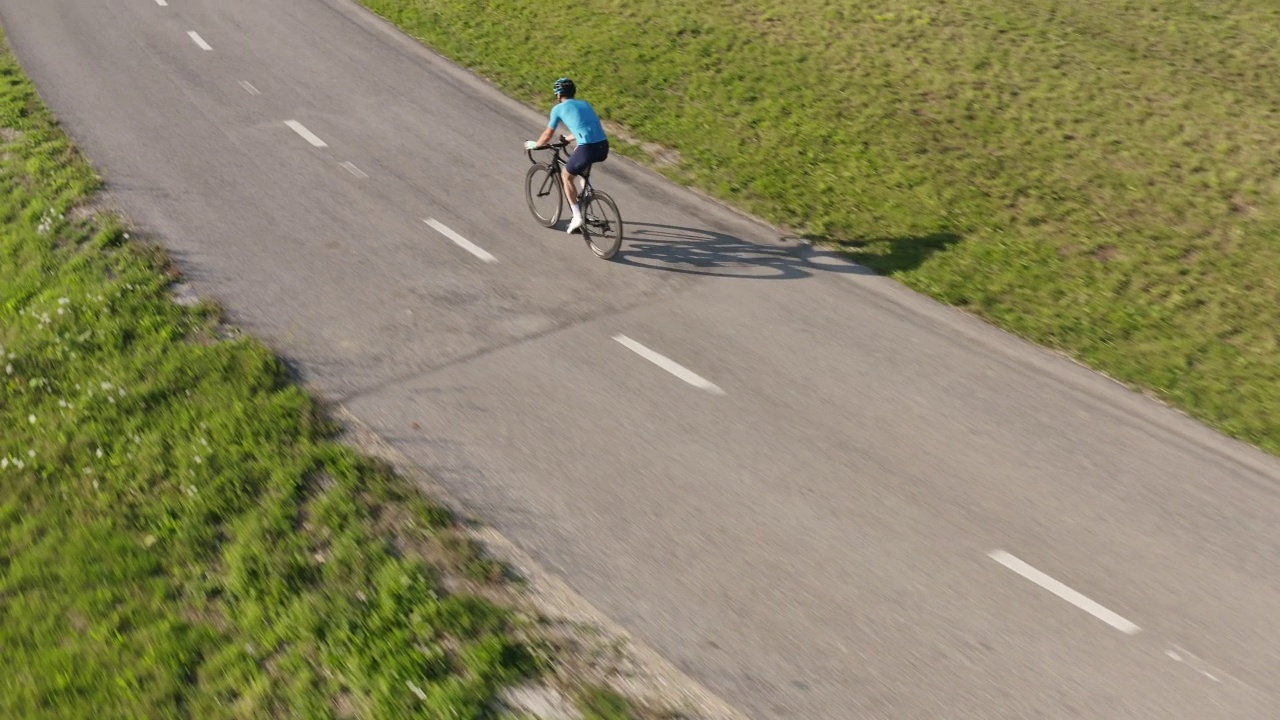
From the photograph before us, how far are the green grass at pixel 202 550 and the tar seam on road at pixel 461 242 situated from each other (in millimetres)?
3007

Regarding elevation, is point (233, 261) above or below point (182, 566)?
above

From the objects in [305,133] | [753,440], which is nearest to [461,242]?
[305,133]

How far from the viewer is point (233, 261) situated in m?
10.9

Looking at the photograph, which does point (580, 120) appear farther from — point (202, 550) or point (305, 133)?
point (202, 550)

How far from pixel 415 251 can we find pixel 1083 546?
7.79 metres

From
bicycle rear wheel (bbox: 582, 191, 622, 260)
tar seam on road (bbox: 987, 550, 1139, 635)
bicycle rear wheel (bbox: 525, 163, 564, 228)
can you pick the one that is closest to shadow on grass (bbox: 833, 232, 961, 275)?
bicycle rear wheel (bbox: 582, 191, 622, 260)

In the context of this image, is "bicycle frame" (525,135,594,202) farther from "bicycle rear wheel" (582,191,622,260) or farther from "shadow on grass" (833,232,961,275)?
"shadow on grass" (833,232,961,275)

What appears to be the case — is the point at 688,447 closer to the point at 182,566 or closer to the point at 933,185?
the point at 182,566

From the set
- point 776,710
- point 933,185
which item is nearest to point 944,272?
point 933,185

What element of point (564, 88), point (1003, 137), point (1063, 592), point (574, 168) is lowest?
point (1063, 592)

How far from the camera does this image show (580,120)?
36.6 ft

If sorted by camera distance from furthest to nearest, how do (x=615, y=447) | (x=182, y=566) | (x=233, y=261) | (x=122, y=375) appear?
(x=233, y=261) → (x=122, y=375) → (x=615, y=447) → (x=182, y=566)

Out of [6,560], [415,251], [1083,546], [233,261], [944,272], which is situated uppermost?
[944,272]

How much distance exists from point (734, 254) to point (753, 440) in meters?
3.87
